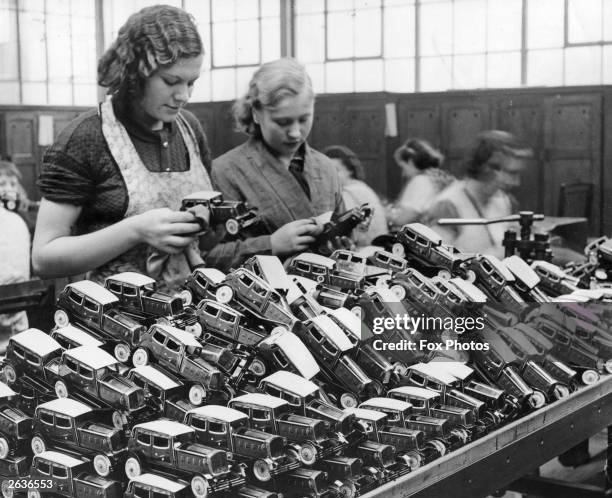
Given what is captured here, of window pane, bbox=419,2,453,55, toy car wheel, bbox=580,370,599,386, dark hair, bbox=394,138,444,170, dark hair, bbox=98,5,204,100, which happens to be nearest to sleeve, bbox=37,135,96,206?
dark hair, bbox=98,5,204,100

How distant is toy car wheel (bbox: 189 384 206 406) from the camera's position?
139 centimetres

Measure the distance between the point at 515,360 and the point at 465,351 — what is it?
0.12 metres

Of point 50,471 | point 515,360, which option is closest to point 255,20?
point 515,360

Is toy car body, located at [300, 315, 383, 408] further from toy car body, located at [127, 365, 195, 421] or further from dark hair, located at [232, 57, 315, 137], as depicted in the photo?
dark hair, located at [232, 57, 315, 137]

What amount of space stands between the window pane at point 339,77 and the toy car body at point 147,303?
8168mm

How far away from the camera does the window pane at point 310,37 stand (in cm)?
839

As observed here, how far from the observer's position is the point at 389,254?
2.13m

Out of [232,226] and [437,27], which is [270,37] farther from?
[232,226]

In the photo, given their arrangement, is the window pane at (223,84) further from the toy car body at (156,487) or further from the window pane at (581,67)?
the toy car body at (156,487)

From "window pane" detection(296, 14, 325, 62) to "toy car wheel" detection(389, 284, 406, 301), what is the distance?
22.0ft

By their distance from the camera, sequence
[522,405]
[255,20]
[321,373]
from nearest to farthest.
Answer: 1. [321,373]
2. [522,405]
3. [255,20]

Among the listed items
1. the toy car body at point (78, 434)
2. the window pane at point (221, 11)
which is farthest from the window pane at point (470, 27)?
the toy car body at point (78, 434)

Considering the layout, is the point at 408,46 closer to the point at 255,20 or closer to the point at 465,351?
the point at 255,20

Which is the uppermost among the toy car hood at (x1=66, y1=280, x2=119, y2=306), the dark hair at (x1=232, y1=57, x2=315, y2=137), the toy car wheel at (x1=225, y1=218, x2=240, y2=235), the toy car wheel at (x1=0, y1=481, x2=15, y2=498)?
the dark hair at (x1=232, y1=57, x2=315, y2=137)
